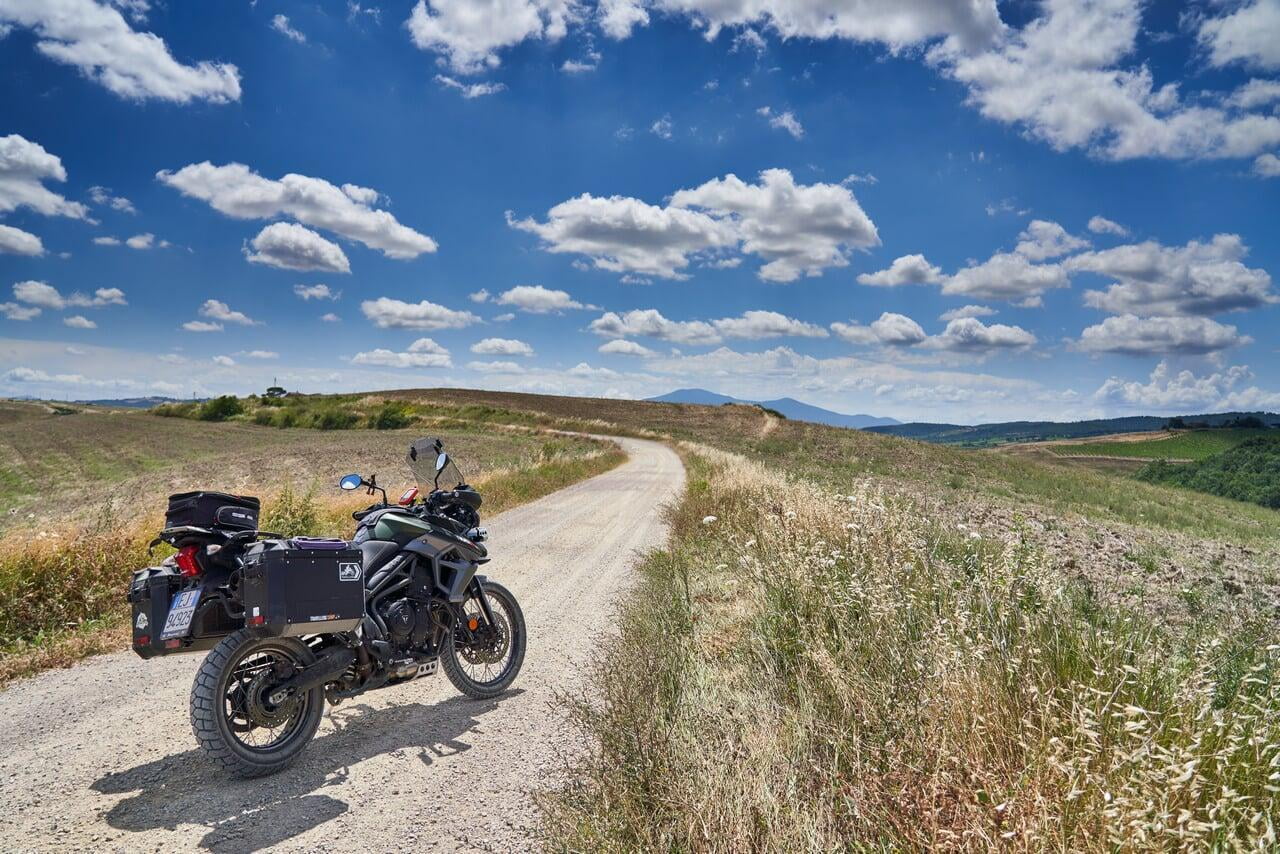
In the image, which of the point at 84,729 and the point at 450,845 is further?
the point at 84,729

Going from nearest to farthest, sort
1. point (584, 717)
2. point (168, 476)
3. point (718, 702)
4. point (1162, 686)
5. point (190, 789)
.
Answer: point (1162, 686) < point (190, 789) < point (584, 717) < point (718, 702) < point (168, 476)

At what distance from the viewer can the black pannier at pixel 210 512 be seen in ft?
14.4

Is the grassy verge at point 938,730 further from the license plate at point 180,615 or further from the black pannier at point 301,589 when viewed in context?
the license plate at point 180,615

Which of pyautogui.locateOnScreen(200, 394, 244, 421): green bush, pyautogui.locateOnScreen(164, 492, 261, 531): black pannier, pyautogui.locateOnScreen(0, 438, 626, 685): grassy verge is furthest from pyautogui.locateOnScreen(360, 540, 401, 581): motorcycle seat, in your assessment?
pyautogui.locateOnScreen(200, 394, 244, 421): green bush

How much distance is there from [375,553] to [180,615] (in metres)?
1.38

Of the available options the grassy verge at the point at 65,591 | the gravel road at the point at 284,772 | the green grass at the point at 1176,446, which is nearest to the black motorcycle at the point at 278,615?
the gravel road at the point at 284,772

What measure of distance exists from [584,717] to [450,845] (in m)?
1.21

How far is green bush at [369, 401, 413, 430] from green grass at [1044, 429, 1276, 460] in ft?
289

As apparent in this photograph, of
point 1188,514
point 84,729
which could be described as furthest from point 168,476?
point 1188,514

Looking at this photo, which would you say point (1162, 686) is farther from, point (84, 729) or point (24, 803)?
point (84, 729)

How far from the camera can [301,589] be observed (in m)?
4.47

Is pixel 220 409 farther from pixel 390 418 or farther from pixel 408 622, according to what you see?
pixel 408 622

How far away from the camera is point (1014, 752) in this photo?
3275mm

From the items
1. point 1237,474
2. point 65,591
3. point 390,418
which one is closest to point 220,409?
point 390,418
